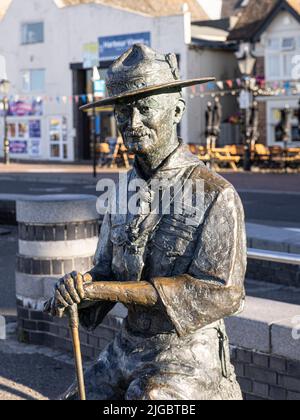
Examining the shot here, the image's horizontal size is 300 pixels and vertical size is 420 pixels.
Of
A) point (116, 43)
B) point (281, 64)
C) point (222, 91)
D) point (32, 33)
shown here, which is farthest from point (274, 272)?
point (32, 33)

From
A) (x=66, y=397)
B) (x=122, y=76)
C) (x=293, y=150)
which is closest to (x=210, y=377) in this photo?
(x=66, y=397)

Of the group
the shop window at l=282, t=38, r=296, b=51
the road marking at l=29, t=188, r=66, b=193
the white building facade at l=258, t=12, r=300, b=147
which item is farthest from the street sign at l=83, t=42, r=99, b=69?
the road marking at l=29, t=188, r=66, b=193

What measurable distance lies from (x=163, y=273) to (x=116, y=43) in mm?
34661

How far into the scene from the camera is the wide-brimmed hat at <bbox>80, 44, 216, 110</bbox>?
2893 millimetres

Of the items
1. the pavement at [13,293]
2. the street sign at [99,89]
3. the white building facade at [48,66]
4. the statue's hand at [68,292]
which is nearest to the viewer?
the statue's hand at [68,292]

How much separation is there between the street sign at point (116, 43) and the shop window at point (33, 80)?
387 cm

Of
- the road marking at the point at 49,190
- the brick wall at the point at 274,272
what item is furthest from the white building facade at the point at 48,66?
the brick wall at the point at 274,272

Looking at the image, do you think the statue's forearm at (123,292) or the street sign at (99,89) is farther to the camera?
the street sign at (99,89)

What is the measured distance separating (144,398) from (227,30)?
37.0 m

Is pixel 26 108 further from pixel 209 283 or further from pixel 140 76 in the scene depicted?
pixel 209 283

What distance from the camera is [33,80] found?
40.1 metres

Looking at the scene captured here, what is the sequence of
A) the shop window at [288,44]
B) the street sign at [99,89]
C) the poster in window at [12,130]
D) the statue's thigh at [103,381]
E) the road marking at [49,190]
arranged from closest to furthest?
1. the statue's thigh at [103,381]
2. the road marking at [49,190]
3. the street sign at [99,89]
4. the shop window at [288,44]
5. the poster in window at [12,130]

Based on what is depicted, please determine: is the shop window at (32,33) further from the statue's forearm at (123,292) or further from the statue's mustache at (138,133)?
the statue's forearm at (123,292)

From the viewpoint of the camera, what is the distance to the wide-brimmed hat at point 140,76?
2.89 m
